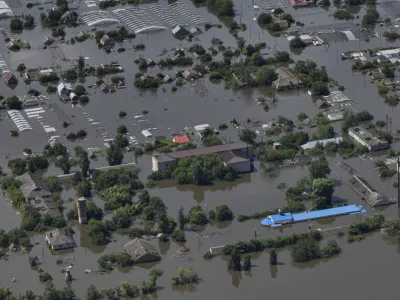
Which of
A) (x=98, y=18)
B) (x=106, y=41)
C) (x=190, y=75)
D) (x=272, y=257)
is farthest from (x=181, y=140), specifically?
(x=98, y=18)

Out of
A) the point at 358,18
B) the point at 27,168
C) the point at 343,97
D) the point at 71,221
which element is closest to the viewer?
the point at 71,221

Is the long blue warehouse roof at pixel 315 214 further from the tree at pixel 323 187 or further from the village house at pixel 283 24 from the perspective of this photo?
the village house at pixel 283 24

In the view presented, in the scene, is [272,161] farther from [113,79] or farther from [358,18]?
[358,18]

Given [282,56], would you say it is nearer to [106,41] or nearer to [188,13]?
[188,13]

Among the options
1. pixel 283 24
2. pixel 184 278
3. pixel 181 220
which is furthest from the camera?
pixel 283 24

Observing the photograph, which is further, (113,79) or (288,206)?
(113,79)

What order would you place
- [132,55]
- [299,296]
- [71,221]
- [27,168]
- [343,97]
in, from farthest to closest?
[132,55] → [343,97] → [27,168] → [71,221] → [299,296]

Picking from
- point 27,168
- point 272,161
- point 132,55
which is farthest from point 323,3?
point 27,168

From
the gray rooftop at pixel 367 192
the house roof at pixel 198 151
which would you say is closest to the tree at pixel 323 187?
the gray rooftop at pixel 367 192
